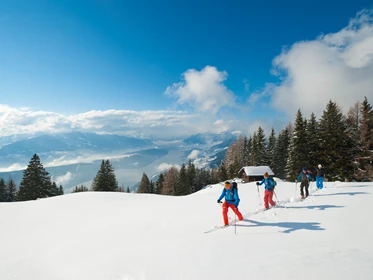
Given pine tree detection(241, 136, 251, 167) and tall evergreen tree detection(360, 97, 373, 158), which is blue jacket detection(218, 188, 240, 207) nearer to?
tall evergreen tree detection(360, 97, 373, 158)

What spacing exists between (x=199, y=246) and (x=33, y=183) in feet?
159

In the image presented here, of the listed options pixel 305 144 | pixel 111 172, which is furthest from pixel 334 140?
pixel 111 172

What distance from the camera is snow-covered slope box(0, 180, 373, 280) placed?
5820 mm

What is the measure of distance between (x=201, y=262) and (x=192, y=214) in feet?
23.0

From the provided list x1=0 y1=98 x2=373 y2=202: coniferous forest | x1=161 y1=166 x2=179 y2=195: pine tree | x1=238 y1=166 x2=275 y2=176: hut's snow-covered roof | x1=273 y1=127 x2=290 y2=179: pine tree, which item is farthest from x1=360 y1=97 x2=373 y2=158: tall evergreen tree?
x1=161 y1=166 x2=179 y2=195: pine tree

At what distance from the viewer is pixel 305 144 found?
42.2 m

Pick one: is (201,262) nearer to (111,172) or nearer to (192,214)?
(192,214)

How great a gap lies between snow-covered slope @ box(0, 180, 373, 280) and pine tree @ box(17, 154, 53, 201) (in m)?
35.2

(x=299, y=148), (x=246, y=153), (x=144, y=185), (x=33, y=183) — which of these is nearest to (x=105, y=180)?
(x=33, y=183)

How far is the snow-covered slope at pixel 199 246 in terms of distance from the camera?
5.82m

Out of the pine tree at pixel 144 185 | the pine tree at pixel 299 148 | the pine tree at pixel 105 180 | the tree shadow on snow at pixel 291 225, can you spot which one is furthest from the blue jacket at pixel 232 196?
the pine tree at pixel 144 185

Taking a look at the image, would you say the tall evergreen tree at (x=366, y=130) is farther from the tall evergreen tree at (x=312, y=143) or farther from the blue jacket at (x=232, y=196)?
the blue jacket at (x=232, y=196)

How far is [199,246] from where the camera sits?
301 inches

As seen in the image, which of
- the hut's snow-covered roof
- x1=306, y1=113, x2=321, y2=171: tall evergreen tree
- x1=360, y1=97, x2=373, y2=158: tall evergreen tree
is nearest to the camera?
x1=360, y1=97, x2=373, y2=158: tall evergreen tree
